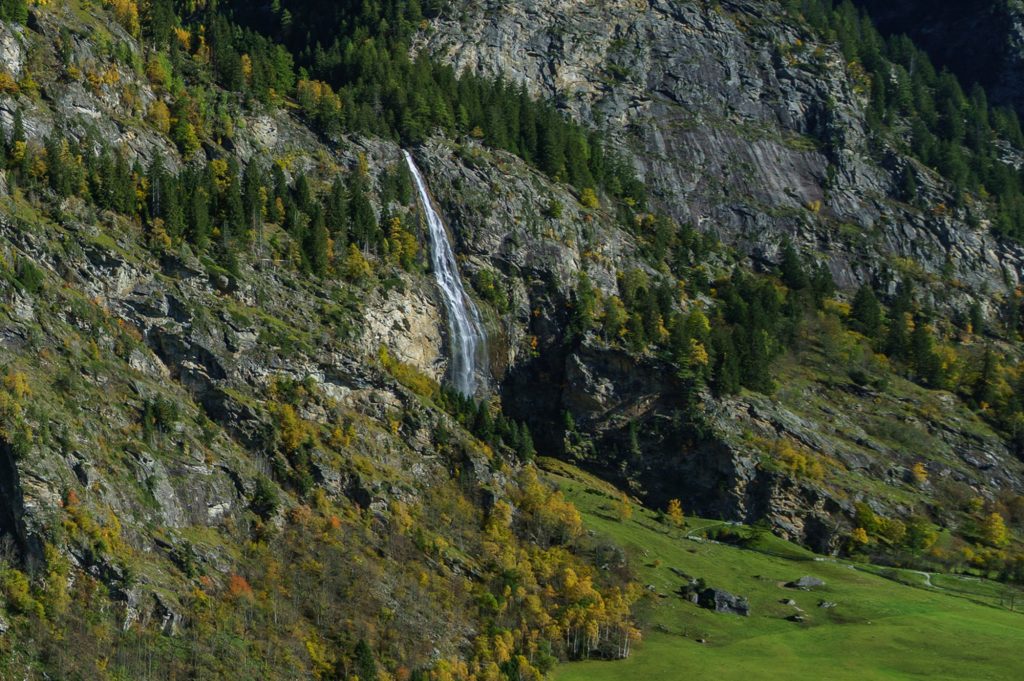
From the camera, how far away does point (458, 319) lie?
600 ft

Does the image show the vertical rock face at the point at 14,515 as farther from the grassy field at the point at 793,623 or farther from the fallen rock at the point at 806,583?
the fallen rock at the point at 806,583

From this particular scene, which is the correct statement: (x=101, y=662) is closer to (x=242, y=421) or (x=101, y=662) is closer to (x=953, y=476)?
(x=242, y=421)

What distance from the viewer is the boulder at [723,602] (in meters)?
140

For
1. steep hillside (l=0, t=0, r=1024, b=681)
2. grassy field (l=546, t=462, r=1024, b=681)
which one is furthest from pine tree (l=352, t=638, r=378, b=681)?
grassy field (l=546, t=462, r=1024, b=681)

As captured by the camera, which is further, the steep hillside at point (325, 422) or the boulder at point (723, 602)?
the boulder at point (723, 602)

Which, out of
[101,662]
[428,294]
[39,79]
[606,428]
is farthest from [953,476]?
[39,79]

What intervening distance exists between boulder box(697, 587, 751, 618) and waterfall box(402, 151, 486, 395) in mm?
53584

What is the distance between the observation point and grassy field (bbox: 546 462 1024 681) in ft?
395

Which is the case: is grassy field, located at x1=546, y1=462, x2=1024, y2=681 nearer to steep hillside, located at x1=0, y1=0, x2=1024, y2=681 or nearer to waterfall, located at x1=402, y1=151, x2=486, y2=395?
steep hillside, located at x1=0, y1=0, x2=1024, y2=681

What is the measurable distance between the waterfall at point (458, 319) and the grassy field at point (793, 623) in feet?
76.1

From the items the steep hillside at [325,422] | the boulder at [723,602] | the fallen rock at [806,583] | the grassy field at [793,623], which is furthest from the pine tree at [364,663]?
the fallen rock at [806,583]

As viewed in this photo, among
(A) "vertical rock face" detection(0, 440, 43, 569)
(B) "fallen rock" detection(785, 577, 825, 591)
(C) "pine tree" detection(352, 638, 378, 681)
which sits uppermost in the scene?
(B) "fallen rock" detection(785, 577, 825, 591)

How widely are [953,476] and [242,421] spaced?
10860cm

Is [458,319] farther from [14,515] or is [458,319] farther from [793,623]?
[14,515]
